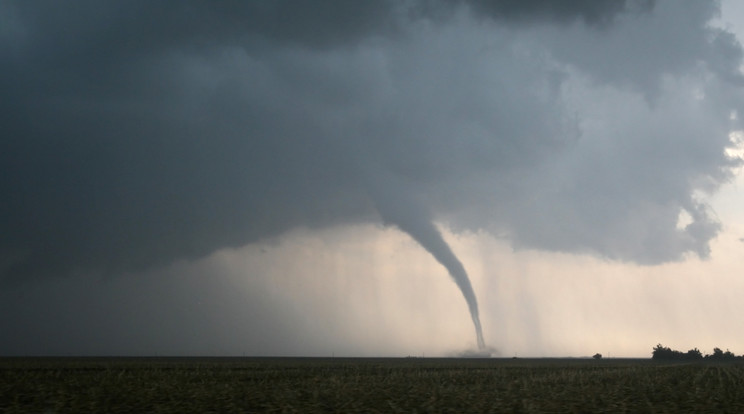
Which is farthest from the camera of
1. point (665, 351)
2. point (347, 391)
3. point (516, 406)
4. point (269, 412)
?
point (665, 351)

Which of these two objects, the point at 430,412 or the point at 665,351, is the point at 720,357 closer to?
the point at 665,351

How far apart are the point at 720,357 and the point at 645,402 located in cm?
20257

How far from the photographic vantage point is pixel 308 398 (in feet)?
→ 77.1

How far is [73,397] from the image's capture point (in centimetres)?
2155

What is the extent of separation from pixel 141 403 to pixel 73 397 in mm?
2675

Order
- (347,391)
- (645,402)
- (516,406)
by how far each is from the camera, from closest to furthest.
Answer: (516,406) → (645,402) → (347,391)

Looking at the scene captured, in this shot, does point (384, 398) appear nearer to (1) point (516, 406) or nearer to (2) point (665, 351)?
(1) point (516, 406)

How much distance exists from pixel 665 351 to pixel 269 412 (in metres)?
199

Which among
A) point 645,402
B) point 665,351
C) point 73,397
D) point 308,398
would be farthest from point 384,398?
point 665,351

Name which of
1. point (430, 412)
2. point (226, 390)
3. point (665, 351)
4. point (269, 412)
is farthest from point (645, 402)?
point (665, 351)

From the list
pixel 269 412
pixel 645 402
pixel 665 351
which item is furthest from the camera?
pixel 665 351

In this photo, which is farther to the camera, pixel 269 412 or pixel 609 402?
pixel 609 402

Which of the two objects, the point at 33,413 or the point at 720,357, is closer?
the point at 33,413

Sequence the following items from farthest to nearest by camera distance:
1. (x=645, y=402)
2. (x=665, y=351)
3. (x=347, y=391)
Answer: (x=665, y=351)
(x=347, y=391)
(x=645, y=402)
